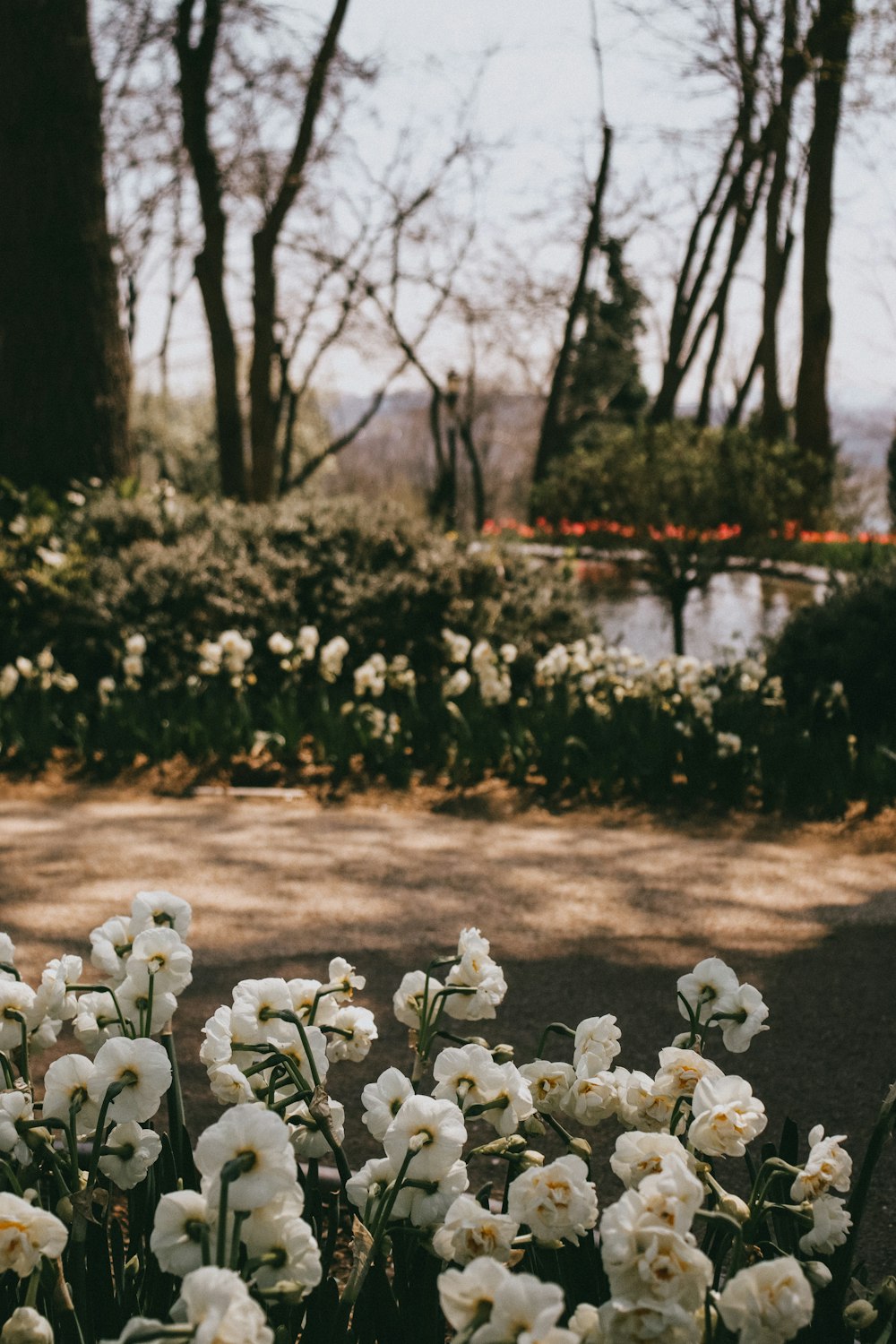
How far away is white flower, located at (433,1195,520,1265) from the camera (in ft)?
4.32

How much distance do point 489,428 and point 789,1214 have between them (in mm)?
38633

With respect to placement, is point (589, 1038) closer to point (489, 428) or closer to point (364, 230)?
point (364, 230)

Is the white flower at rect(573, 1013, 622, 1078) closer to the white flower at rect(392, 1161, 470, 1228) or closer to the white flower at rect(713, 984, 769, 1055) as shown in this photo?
the white flower at rect(713, 984, 769, 1055)

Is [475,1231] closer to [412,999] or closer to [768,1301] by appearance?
[768,1301]

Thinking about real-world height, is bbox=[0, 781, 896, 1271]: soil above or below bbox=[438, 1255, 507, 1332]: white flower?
below

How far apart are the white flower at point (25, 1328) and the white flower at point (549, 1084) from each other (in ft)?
2.05

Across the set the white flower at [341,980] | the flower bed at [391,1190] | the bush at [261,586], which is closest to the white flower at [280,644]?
the bush at [261,586]

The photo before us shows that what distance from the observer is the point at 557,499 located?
18859mm

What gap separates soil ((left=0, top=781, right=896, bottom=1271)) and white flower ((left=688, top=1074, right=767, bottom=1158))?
3.35 ft

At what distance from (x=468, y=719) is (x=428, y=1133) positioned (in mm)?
5044

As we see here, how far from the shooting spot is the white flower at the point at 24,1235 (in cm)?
Result: 123

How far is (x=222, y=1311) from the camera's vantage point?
1068mm

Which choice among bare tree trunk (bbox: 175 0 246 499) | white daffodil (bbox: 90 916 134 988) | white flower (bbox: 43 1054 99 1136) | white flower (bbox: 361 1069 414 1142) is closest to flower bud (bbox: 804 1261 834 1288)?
white flower (bbox: 361 1069 414 1142)

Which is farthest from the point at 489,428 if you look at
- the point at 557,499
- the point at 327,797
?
the point at 327,797
